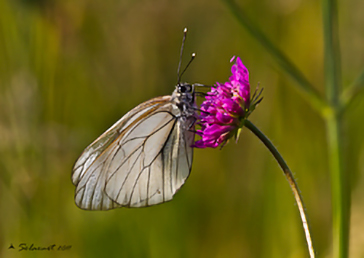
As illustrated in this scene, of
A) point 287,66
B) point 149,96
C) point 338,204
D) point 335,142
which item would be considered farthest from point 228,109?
point 149,96

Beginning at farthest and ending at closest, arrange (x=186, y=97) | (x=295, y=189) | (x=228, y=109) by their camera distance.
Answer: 1. (x=186, y=97)
2. (x=228, y=109)
3. (x=295, y=189)

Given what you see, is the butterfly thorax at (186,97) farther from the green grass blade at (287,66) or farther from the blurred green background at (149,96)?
the blurred green background at (149,96)

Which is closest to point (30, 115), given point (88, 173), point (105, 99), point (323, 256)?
point (105, 99)

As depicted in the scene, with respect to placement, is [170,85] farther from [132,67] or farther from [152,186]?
[152,186]

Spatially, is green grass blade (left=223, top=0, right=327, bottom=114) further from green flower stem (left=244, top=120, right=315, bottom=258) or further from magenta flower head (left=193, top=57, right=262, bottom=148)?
green flower stem (left=244, top=120, right=315, bottom=258)

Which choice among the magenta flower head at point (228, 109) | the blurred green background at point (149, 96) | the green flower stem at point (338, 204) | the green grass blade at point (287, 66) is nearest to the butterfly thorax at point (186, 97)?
the magenta flower head at point (228, 109)

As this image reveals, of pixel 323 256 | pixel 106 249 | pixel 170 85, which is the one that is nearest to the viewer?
pixel 323 256

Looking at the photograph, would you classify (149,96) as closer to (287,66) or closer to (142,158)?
(142,158)
